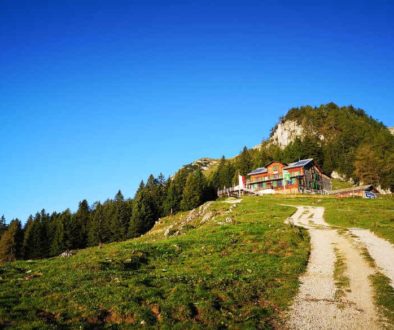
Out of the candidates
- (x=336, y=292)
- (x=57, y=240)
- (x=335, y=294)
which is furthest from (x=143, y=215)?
(x=335, y=294)

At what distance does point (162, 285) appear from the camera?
1798cm

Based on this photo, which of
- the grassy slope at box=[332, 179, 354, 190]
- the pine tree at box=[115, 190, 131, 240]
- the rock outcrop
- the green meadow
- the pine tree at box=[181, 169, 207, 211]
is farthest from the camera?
the rock outcrop

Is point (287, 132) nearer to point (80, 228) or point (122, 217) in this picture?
point (122, 217)

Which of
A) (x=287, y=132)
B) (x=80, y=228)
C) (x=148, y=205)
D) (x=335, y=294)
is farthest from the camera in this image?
(x=287, y=132)

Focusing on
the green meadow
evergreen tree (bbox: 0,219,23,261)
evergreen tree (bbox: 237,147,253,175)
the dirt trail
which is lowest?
evergreen tree (bbox: 0,219,23,261)

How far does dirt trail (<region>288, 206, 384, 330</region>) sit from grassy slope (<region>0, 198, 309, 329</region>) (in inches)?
30.9

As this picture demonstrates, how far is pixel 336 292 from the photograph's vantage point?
16844 mm

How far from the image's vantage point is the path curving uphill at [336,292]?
13391mm

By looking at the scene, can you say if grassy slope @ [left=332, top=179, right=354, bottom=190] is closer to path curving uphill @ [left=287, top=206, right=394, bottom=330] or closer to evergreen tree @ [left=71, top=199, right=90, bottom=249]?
evergreen tree @ [left=71, top=199, right=90, bottom=249]

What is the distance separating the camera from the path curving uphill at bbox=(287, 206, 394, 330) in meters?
13.4

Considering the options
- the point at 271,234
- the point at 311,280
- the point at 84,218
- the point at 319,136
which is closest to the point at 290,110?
A: the point at 319,136

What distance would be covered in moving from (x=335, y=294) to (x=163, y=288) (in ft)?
30.0

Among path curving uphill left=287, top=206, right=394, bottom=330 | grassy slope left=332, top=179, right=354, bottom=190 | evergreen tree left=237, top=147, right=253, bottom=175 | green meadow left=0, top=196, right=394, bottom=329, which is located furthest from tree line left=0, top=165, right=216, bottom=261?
path curving uphill left=287, top=206, right=394, bottom=330

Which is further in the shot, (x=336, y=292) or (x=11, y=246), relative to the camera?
(x=11, y=246)
